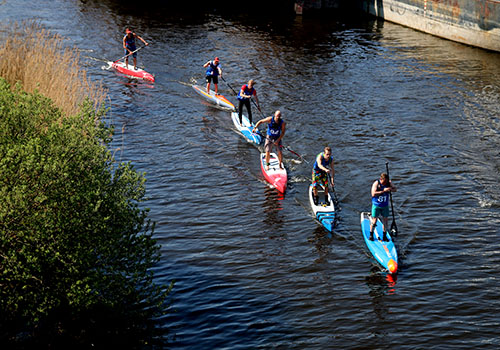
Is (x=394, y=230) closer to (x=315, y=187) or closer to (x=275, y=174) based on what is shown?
(x=315, y=187)

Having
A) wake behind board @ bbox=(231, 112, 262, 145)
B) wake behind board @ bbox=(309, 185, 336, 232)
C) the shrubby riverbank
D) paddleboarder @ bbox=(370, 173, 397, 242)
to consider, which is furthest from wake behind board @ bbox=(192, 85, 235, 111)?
the shrubby riverbank

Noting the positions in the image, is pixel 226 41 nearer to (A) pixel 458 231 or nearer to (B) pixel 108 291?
(A) pixel 458 231

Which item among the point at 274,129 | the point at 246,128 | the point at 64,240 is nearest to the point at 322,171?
the point at 274,129

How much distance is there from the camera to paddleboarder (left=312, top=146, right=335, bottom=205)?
1900cm

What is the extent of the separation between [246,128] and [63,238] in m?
15.6

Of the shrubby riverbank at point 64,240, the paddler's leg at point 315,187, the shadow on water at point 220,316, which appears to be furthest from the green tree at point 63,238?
the paddler's leg at point 315,187

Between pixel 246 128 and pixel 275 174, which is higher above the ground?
pixel 246 128

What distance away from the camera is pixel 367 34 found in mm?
45625

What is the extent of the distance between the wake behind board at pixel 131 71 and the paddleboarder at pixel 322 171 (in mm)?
17508

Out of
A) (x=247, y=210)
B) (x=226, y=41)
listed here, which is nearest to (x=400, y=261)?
(x=247, y=210)

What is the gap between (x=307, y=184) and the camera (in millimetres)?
21969

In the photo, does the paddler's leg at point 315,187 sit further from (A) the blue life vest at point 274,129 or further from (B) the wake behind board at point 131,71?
(B) the wake behind board at point 131,71

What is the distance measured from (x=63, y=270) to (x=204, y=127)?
54.3 ft

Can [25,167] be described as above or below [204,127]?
above
